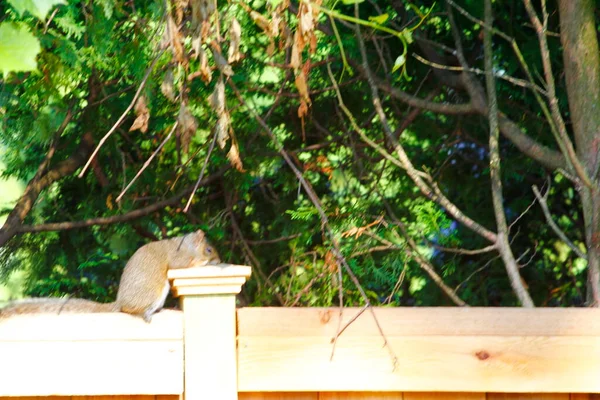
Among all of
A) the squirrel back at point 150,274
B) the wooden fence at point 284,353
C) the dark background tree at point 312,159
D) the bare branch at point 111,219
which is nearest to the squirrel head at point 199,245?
the squirrel back at point 150,274

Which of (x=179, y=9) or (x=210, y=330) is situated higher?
(x=179, y=9)

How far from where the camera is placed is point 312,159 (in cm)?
292

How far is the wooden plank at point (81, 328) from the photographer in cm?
163

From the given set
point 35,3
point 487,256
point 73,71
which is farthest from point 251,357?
point 487,256

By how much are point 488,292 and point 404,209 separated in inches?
19.2

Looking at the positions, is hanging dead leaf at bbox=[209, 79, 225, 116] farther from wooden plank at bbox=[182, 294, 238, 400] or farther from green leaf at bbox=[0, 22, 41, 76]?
green leaf at bbox=[0, 22, 41, 76]

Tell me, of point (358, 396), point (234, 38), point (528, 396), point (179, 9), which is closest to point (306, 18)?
point (234, 38)

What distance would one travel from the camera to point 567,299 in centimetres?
336

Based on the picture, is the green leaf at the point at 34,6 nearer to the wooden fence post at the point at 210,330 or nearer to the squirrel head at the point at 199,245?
the wooden fence post at the point at 210,330

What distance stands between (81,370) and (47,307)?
0.66 ft

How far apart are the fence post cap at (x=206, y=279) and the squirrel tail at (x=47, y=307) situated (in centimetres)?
27

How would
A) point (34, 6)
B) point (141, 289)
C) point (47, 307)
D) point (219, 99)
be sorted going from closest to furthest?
point (34, 6), point (219, 99), point (47, 307), point (141, 289)

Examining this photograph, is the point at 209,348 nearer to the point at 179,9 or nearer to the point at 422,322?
the point at 422,322

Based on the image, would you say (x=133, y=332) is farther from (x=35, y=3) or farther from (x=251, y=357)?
→ (x=35, y=3)
